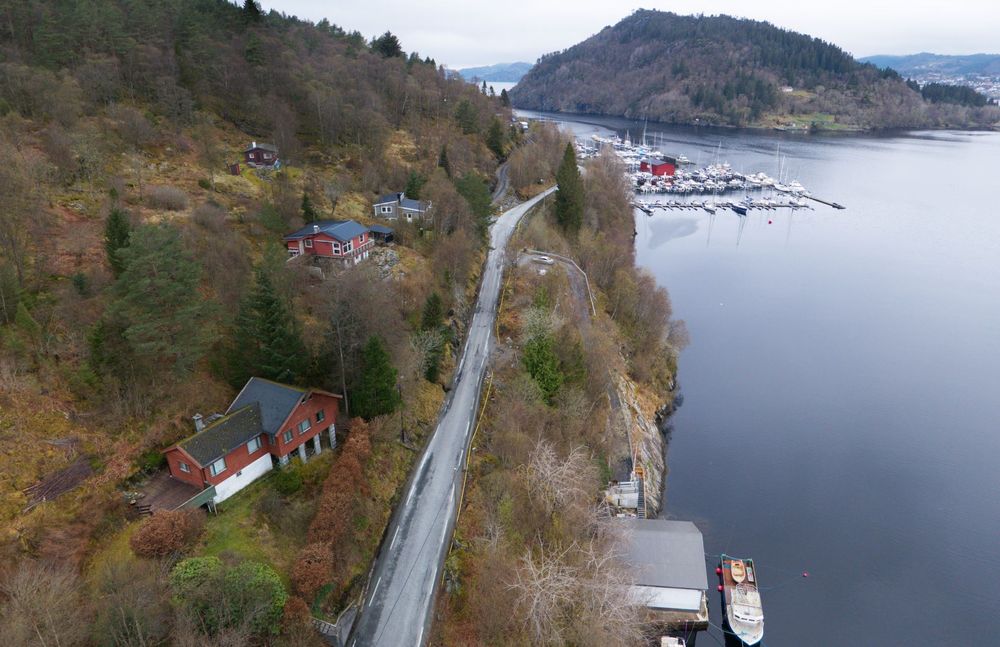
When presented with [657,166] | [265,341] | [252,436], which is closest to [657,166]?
[657,166]

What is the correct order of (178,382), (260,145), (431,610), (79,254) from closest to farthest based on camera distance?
(431,610) < (178,382) < (79,254) < (260,145)

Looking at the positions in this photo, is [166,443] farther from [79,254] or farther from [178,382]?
[79,254]

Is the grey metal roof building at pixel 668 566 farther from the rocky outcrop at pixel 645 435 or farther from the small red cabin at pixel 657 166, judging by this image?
the small red cabin at pixel 657 166

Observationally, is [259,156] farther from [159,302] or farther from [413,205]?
[159,302]

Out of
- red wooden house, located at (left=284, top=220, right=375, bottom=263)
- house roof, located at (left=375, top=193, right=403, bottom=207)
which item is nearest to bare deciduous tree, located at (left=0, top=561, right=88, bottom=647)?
red wooden house, located at (left=284, top=220, right=375, bottom=263)

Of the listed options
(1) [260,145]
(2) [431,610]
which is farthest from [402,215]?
(2) [431,610]

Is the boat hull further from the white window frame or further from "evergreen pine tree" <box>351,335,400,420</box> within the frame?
the white window frame
